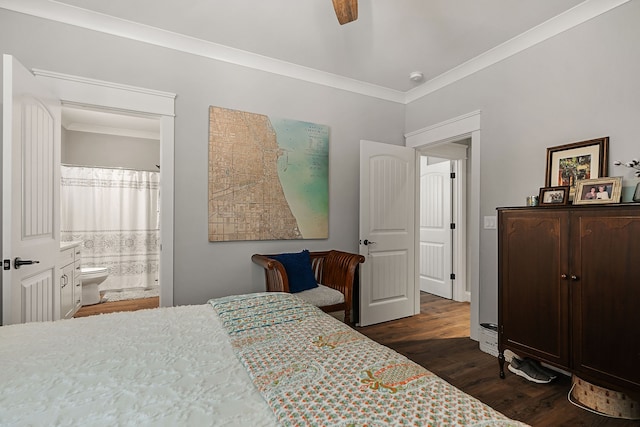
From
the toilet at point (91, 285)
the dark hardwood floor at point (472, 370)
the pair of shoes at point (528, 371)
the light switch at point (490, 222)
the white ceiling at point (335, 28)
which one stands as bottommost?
the dark hardwood floor at point (472, 370)

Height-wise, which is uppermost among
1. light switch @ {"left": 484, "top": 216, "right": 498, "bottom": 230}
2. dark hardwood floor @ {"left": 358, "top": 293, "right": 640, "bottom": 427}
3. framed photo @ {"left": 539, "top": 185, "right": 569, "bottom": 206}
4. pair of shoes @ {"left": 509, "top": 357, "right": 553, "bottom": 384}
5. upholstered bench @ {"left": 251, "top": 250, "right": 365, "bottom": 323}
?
framed photo @ {"left": 539, "top": 185, "right": 569, "bottom": 206}

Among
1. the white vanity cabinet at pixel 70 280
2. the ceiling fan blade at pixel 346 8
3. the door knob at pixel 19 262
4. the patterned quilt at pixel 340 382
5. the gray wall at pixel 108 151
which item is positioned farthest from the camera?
the gray wall at pixel 108 151

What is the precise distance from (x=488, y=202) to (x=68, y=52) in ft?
11.8

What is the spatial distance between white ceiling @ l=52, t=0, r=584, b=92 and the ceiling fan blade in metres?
0.64

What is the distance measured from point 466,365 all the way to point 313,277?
144 centimetres

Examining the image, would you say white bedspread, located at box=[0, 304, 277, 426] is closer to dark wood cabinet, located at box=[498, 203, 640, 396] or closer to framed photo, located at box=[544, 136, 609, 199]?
dark wood cabinet, located at box=[498, 203, 640, 396]

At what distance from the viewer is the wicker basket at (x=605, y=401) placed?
5.90 ft

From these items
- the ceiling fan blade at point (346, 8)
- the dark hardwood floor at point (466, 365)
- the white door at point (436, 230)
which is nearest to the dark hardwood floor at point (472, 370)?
the dark hardwood floor at point (466, 365)

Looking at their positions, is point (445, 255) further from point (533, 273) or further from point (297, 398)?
point (297, 398)

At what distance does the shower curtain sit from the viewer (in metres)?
4.41

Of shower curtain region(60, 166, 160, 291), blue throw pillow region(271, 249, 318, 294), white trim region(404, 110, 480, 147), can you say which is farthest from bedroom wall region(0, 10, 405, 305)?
shower curtain region(60, 166, 160, 291)

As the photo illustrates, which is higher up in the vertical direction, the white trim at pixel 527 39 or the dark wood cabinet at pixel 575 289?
the white trim at pixel 527 39

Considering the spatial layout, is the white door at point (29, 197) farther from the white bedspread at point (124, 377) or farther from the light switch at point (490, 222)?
the light switch at point (490, 222)

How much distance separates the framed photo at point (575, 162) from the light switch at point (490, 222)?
50cm
